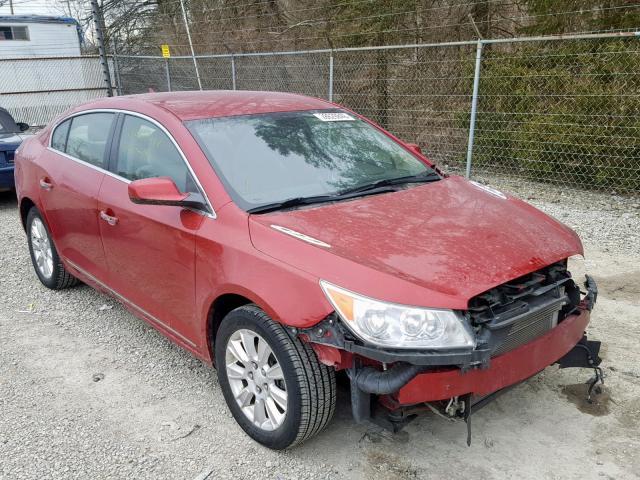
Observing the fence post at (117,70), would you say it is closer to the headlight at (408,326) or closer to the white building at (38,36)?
the white building at (38,36)

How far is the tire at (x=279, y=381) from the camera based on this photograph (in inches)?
101

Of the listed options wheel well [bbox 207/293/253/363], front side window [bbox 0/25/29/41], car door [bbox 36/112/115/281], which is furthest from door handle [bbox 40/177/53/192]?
front side window [bbox 0/25/29/41]

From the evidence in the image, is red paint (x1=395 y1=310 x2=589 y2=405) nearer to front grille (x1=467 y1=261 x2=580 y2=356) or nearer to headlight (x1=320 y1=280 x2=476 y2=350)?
front grille (x1=467 y1=261 x2=580 y2=356)

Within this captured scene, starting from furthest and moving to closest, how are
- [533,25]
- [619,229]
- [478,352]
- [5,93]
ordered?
[5,93] → [533,25] → [619,229] → [478,352]

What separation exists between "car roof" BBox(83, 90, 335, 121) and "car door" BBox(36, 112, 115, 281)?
258 mm

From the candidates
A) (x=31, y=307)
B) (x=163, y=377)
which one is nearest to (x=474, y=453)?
(x=163, y=377)

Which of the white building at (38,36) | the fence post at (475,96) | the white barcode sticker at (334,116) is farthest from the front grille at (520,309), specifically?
the white building at (38,36)

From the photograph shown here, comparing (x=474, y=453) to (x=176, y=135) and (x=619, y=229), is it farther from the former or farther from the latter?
(x=619, y=229)

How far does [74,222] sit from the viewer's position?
416cm

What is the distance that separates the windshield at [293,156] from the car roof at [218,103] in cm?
8

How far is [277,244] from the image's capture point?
265cm

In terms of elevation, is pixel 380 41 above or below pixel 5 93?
above

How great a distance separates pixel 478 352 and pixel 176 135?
6.65 ft

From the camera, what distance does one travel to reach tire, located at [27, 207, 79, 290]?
4.79m
